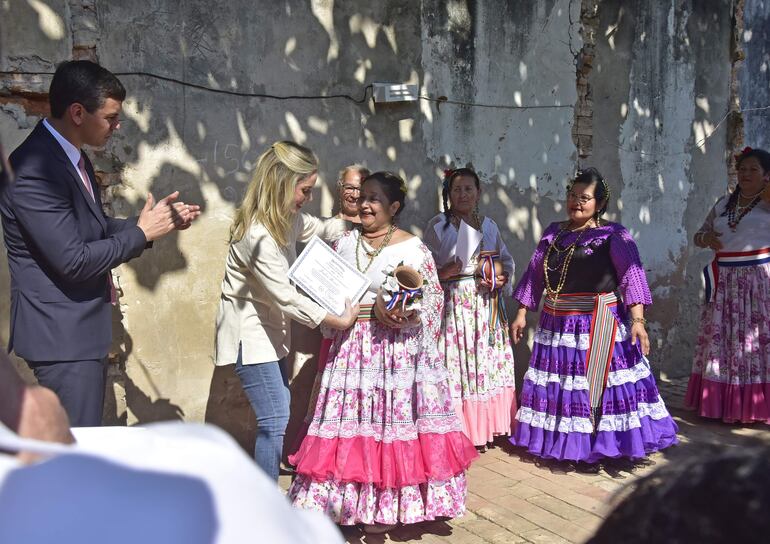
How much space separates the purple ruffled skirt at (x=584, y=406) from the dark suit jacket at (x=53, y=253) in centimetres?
312

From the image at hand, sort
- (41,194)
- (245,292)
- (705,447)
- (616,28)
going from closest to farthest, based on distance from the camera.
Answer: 1. (705,447)
2. (41,194)
3. (245,292)
4. (616,28)

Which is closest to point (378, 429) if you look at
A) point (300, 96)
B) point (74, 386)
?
point (74, 386)

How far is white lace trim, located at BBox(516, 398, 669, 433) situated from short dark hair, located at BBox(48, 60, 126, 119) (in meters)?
3.57

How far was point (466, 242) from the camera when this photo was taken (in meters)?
5.43

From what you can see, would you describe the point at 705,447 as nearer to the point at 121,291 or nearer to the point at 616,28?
the point at 121,291

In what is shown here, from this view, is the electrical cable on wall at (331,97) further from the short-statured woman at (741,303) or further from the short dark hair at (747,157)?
the short-statured woman at (741,303)

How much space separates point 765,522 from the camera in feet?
2.43

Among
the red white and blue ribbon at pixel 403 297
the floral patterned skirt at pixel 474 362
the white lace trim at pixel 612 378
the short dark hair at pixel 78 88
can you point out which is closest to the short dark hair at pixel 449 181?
the floral patterned skirt at pixel 474 362

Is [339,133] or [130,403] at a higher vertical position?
[339,133]

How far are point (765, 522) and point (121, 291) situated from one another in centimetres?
427

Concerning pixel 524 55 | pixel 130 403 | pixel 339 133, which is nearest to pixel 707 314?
pixel 524 55

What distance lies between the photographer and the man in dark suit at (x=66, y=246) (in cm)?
294

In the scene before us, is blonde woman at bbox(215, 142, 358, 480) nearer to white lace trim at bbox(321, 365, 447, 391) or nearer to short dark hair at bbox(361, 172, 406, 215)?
white lace trim at bbox(321, 365, 447, 391)

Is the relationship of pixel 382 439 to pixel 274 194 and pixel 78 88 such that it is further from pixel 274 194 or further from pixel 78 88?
pixel 78 88
